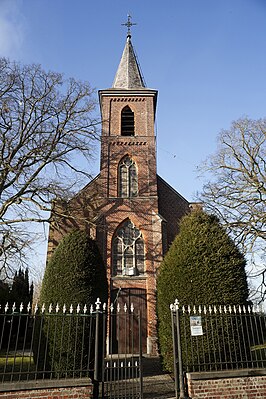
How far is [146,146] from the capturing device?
67.1 feet

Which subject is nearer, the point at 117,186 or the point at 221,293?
the point at 221,293

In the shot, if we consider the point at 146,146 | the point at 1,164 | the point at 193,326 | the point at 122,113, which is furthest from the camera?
the point at 122,113

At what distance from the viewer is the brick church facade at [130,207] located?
16391 millimetres

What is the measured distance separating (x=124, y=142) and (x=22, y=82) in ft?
24.4

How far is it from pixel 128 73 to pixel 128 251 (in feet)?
46.4

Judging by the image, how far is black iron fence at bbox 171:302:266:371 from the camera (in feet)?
22.9

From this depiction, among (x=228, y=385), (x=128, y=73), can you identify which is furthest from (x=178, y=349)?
(x=128, y=73)

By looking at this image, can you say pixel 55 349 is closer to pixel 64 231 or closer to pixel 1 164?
pixel 1 164

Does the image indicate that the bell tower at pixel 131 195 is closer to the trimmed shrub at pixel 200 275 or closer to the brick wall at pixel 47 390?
the trimmed shrub at pixel 200 275

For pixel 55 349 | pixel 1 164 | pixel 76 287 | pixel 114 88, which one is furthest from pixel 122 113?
pixel 55 349

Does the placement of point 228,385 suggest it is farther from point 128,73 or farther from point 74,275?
point 128,73

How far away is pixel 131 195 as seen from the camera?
19.0 m

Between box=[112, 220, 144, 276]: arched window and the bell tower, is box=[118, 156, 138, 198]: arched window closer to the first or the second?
the bell tower

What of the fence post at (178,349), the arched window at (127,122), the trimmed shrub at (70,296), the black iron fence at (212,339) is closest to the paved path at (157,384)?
the fence post at (178,349)
